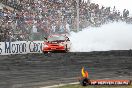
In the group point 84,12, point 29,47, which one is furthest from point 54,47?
point 84,12

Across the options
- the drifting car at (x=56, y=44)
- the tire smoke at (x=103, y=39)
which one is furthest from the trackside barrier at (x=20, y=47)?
the tire smoke at (x=103, y=39)

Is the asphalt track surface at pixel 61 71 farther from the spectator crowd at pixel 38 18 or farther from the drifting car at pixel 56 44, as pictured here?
the spectator crowd at pixel 38 18

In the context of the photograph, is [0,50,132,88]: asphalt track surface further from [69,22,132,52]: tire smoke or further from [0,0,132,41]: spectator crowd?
[69,22,132,52]: tire smoke

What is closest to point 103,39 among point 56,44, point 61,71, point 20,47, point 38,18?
point 38,18

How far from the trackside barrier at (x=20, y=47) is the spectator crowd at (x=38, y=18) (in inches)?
34.0

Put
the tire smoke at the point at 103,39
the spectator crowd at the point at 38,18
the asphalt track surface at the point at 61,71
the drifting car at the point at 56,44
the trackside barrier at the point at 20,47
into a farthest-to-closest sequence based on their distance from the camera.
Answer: the tire smoke at the point at 103,39
the spectator crowd at the point at 38,18
the trackside barrier at the point at 20,47
the drifting car at the point at 56,44
the asphalt track surface at the point at 61,71

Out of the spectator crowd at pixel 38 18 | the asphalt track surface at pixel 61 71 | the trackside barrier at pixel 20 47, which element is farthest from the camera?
the spectator crowd at pixel 38 18

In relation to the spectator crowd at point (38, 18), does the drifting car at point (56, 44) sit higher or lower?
lower

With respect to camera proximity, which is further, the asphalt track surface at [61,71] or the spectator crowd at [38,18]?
the spectator crowd at [38,18]

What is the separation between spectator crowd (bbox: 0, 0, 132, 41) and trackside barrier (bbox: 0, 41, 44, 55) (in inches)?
34.0

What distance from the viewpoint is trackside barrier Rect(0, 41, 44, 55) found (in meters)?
24.6

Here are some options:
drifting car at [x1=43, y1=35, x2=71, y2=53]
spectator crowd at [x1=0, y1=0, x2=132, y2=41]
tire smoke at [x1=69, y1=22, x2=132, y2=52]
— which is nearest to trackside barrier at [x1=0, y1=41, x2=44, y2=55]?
spectator crowd at [x1=0, y1=0, x2=132, y2=41]

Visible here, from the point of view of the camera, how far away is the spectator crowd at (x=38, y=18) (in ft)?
92.3

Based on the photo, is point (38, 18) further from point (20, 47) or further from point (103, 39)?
point (20, 47)
